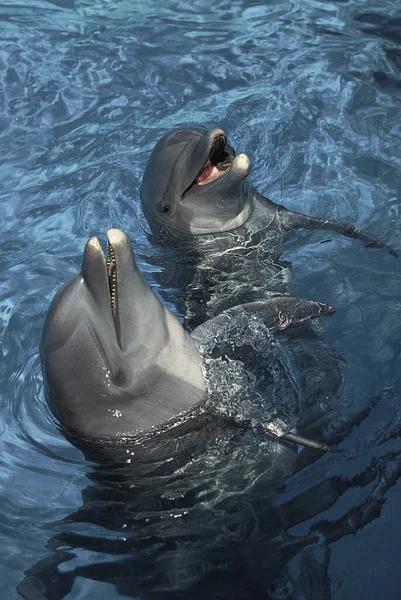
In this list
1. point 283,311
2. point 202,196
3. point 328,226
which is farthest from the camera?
point 328,226

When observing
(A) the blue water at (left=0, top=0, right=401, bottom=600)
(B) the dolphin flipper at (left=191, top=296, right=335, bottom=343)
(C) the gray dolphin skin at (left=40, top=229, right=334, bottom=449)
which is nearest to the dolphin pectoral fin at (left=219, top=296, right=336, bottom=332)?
(B) the dolphin flipper at (left=191, top=296, right=335, bottom=343)

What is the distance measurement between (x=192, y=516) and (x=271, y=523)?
43 centimetres

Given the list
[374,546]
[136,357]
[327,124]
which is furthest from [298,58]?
[374,546]

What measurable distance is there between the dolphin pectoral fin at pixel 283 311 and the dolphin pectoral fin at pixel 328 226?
1138mm

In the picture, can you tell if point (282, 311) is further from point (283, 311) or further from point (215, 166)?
point (215, 166)

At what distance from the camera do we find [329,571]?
4.52 m

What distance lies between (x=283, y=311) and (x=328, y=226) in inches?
54.1

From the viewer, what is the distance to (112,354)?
490cm

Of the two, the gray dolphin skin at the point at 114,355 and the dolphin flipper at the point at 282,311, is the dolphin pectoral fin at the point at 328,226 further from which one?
the gray dolphin skin at the point at 114,355

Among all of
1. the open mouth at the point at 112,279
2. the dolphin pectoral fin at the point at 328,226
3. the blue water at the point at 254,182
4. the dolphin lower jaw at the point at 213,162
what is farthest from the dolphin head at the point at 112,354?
the dolphin pectoral fin at the point at 328,226

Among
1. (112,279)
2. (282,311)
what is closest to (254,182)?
(282,311)

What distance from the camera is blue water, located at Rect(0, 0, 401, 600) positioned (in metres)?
4.72

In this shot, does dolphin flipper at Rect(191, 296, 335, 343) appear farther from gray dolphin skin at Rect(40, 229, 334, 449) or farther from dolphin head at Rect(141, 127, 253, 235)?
dolphin head at Rect(141, 127, 253, 235)

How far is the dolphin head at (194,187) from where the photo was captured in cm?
681
